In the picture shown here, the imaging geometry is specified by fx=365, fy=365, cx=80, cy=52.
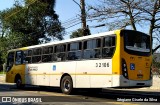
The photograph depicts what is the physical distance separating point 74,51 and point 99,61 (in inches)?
91.3

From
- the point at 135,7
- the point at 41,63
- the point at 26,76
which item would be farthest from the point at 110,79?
the point at 135,7

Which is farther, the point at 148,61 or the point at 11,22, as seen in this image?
the point at 11,22

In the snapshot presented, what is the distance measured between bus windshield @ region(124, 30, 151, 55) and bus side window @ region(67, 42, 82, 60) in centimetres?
282

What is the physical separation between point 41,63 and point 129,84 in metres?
7.23

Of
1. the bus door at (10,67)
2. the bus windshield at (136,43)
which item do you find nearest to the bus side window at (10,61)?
the bus door at (10,67)

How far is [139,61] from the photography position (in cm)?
1630

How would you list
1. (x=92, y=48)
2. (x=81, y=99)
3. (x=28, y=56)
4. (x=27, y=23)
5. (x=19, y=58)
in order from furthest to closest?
(x=27, y=23) → (x=19, y=58) → (x=28, y=56) → (x=92, y=48) → (x=81, y=99)

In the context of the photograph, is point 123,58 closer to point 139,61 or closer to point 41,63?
point 139,61

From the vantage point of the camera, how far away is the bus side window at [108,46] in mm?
15992

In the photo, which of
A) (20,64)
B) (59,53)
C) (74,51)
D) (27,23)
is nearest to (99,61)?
(74,51)

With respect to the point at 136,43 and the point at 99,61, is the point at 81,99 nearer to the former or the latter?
the point at 99,61

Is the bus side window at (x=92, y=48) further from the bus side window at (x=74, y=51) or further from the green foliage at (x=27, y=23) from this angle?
the green foliage at (x=27, y=23)

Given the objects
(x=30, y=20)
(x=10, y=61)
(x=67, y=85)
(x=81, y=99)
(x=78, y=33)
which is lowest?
(x=81, y=99)

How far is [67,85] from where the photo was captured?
61.8ft
